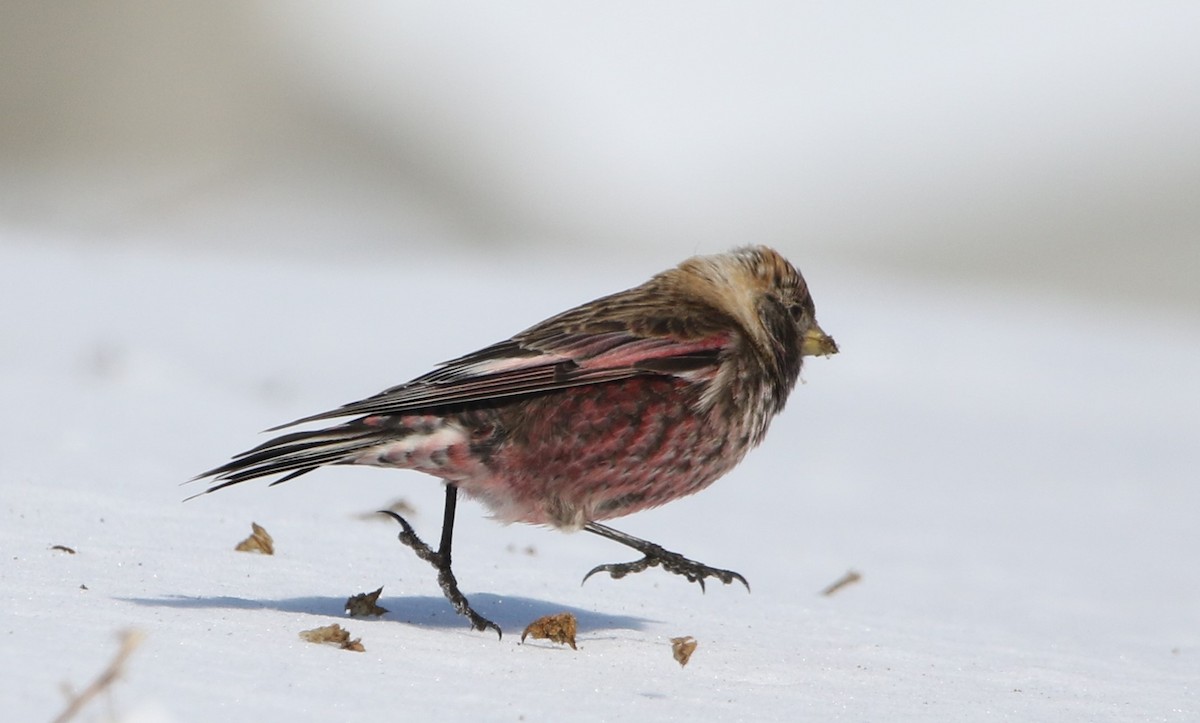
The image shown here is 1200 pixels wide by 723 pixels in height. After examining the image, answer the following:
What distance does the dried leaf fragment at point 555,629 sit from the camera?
428cm

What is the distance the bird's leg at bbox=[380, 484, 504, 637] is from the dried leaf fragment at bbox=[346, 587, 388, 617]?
0.19 metres

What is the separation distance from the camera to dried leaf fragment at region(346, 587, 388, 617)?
171 inches

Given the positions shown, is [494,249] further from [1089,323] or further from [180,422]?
[180,422]

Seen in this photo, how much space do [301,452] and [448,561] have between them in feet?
1.82

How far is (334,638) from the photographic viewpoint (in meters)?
3.78

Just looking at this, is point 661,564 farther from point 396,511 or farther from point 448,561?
point 396,511

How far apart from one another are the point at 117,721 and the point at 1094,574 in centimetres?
473

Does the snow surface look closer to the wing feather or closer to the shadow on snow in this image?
the shadow on snow

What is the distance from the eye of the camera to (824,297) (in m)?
12.9

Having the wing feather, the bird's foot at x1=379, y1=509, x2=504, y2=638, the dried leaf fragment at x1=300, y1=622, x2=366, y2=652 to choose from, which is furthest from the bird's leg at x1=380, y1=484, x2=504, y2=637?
the dried leaf fragment at x1=300, y1=622, x2=366, y2=652

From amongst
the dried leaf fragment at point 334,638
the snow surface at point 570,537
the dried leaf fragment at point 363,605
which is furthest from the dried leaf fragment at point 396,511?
the dried leaf fragment at point 334,638

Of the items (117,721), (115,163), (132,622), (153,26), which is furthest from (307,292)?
(153,26)

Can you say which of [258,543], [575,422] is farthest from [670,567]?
[258,543]

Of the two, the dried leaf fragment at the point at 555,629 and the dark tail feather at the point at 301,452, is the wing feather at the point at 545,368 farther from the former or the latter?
the dried leaf fragment at the point at 555,629
